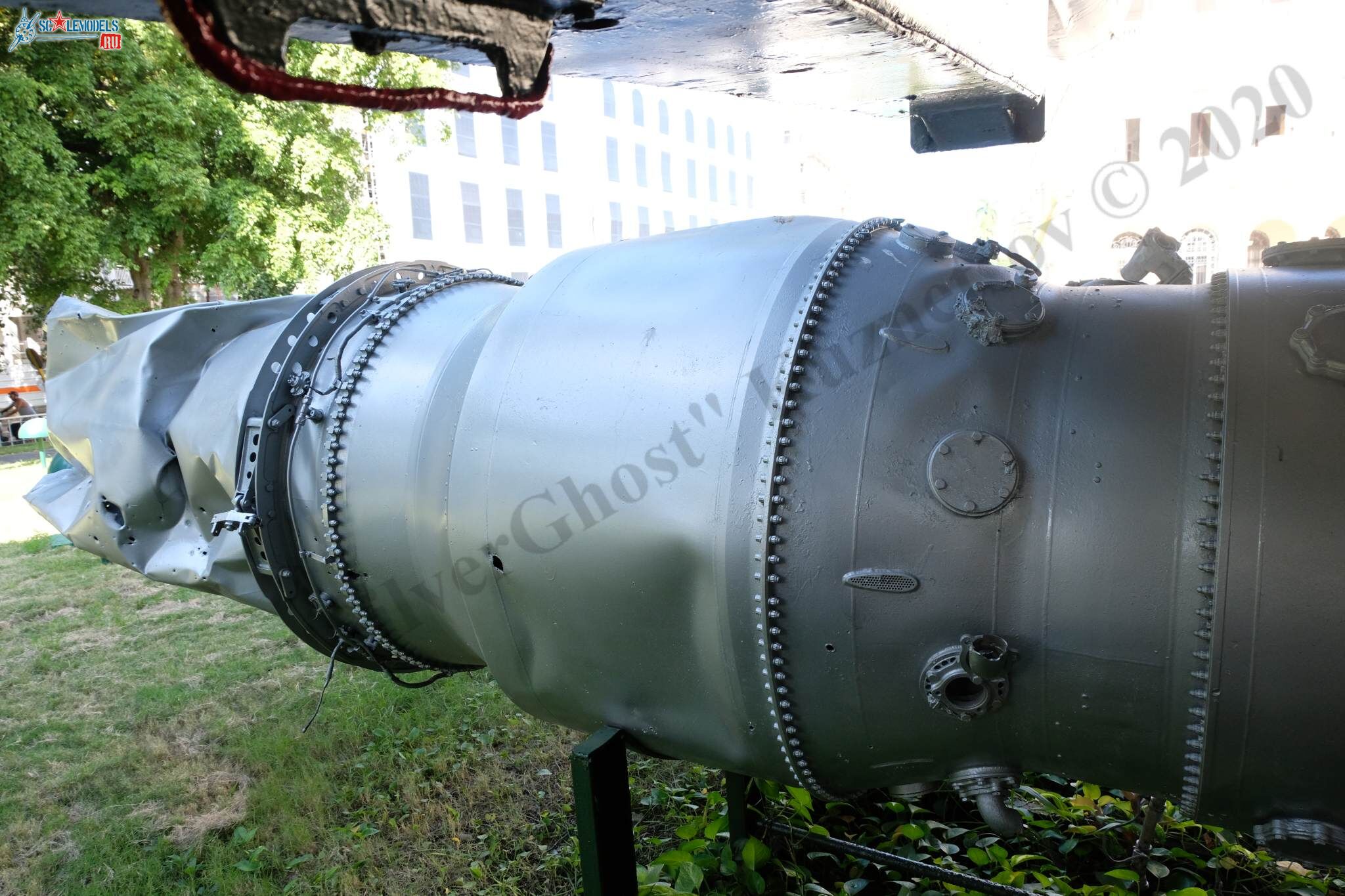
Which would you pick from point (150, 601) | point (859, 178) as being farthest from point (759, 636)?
point (859, 178)

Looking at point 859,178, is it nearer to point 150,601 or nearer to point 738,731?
point 150,601

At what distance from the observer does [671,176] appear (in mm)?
35312

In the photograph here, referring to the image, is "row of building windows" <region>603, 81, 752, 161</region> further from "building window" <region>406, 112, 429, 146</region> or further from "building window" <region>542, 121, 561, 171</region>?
"building window" <region>406, 112, 429, 146</region>

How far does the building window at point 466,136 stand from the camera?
26047mm

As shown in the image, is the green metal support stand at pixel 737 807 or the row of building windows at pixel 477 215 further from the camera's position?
the row of building windows at pixel 477 215

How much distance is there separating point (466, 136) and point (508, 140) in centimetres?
165

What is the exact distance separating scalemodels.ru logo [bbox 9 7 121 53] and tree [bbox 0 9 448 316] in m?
0.10

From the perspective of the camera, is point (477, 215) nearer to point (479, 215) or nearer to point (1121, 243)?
point (479, 215)

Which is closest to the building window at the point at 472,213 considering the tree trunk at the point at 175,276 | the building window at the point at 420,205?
the building window at the point at 420,205

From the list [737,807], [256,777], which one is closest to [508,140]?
[256,777]

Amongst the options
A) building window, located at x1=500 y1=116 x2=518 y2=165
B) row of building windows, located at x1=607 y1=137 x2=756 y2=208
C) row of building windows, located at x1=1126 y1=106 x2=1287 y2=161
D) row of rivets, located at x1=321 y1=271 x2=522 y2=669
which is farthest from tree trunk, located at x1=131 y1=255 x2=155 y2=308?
row of building windows, located at x1=607 y1=137 x2=756 y2=208

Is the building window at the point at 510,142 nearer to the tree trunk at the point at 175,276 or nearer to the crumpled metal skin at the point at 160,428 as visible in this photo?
Answer: the tree trunk at the point at 175,276

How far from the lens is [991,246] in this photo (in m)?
2.30

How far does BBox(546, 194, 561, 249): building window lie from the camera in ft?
96.3
